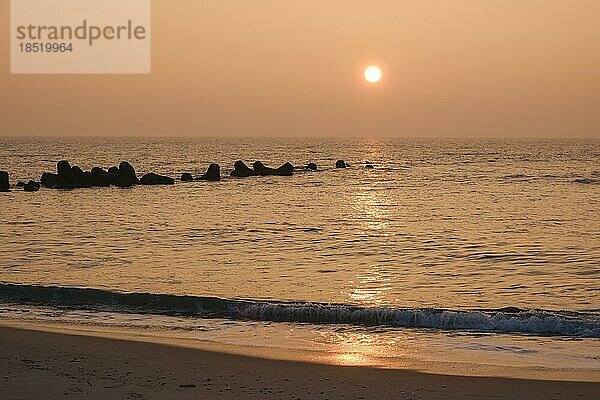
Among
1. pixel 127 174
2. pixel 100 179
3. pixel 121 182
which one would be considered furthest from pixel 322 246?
pixel 100 179

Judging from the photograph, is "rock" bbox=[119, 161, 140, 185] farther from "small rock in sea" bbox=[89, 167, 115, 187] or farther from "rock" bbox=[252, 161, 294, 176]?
"rock" bbox=[252, 161, 294, 176]

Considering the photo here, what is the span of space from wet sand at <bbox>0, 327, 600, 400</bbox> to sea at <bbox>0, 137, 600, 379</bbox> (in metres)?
0.84

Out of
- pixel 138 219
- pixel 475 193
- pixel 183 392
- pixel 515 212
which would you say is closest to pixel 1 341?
pixel 183 392

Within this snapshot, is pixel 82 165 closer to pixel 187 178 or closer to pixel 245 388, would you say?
pixel 187 178

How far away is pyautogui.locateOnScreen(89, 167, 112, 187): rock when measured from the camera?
48844mm

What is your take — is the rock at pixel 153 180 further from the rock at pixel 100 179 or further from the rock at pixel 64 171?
the rock at pixel 64 171

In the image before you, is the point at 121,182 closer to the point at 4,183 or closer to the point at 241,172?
the point at 4,183

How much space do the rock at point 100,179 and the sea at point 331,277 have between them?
1392 cm

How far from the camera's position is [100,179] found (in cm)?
4906

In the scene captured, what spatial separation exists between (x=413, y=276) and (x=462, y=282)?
1140mm

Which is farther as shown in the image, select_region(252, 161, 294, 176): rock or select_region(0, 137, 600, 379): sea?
select_region(252, 161, 294, 176): rock

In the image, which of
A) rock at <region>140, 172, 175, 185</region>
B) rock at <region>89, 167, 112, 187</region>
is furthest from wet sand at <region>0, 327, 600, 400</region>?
rock at <region>140, 172, 175, 185</region>

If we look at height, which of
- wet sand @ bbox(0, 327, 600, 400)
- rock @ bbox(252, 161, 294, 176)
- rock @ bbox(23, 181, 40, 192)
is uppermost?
wet sand @ bbox(0, 327, 600, 400)

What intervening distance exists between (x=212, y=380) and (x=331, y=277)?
7923mm
